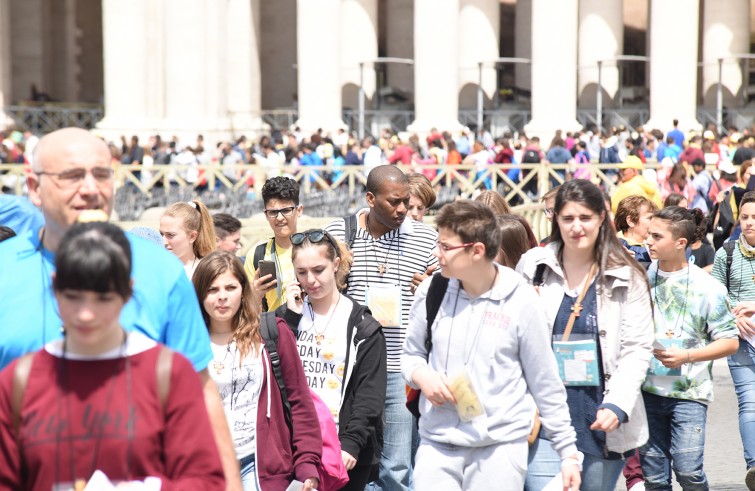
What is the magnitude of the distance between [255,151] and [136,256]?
87.4 ft

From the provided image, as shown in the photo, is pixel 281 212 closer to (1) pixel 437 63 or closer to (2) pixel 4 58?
(1) pixel 437 63

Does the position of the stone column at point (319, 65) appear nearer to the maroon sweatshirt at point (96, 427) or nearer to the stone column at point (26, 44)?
the stone column at point (26, 44)

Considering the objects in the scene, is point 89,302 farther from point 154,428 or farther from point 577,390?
point 577,390

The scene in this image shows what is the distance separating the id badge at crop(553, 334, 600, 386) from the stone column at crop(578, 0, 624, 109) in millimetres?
34368

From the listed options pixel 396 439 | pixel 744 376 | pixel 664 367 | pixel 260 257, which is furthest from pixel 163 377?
pixel 744 376

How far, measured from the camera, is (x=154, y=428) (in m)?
2.98

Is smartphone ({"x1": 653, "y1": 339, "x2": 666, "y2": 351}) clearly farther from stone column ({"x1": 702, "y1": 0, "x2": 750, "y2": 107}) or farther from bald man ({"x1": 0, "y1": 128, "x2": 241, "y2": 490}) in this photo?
stone column ({"x1": 702, "y1": 0, "x2": 750, "y2": 107})

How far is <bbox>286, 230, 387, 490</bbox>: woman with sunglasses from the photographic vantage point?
5633 millimetres

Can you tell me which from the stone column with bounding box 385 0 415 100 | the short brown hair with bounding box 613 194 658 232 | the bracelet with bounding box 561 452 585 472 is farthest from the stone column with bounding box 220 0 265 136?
the bracelet with bounding box 561 452 585 472

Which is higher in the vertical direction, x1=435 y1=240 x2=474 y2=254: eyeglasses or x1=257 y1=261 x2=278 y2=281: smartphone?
x1=435 y1=240 x2=474 y2=254: eyeglasses

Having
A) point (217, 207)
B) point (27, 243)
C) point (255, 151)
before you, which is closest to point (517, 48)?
point (255, 151)

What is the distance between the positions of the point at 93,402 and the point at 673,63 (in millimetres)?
33002

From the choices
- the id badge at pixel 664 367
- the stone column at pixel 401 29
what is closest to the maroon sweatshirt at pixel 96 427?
the id badge at pixel 664 367

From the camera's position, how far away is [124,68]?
32.1 metres
